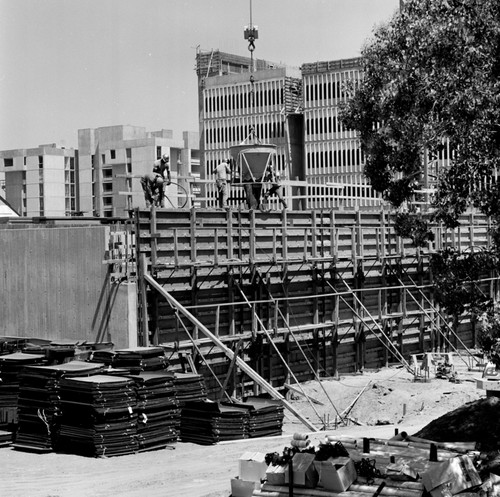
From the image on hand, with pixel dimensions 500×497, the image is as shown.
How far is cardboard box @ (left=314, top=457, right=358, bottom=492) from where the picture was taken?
54.7ft

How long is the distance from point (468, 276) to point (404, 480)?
5.20m

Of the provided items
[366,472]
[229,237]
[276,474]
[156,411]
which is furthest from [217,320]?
[366,472]

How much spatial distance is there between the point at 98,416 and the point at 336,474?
7.87m

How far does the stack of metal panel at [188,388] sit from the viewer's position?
25.5 meters

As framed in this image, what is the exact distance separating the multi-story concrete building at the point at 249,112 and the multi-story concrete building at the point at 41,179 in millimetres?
20883

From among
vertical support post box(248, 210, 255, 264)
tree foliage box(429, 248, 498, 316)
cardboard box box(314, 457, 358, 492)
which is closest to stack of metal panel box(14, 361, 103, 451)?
tree foliage box(429, 248, 498, 316)

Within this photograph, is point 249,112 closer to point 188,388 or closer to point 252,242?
point 252,242

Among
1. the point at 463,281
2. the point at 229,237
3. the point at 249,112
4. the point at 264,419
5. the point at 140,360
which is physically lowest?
the point at 264,419

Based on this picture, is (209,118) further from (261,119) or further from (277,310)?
(277,310)

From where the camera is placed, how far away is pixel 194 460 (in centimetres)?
2295

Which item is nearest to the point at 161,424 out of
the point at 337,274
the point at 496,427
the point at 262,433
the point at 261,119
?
the point at 262,433

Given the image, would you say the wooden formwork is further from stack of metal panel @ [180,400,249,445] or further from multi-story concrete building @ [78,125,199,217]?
multi-story concrete building @ [78,125,199,217]

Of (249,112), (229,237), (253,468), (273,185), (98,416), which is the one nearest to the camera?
(253,468)

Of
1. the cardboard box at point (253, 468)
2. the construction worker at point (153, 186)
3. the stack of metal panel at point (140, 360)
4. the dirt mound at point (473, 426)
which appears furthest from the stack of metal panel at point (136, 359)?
the construction worker at point (153, 186)
